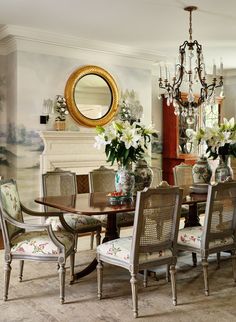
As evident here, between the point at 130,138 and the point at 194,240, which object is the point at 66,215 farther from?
the point at 194,240

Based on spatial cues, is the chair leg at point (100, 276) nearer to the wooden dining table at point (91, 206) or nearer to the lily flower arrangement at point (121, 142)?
the wooden dining table at point (91, 206)

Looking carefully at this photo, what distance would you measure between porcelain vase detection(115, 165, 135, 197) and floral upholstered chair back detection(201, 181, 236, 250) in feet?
2.58

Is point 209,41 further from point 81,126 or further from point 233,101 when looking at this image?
point 233,101

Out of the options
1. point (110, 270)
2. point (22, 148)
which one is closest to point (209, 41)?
point (22, 148)

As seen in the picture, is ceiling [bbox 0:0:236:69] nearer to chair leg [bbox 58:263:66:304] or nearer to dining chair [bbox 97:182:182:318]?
dining chair [bbox 97:182:182:318]

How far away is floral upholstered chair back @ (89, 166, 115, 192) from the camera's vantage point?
481 cm

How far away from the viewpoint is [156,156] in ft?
27.5

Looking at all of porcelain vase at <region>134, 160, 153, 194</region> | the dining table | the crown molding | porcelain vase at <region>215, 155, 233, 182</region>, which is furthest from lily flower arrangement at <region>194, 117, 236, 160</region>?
the crown molding

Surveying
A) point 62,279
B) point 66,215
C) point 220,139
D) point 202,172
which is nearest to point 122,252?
point 62,279

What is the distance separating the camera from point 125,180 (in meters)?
3.88

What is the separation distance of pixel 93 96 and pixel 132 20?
67.7 inches

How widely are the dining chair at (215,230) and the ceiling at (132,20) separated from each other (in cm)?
238

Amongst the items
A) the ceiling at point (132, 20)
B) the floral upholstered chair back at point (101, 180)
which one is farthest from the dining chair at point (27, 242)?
the ceiling at point (132, 20)

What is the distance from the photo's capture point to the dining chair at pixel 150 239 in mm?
3002
